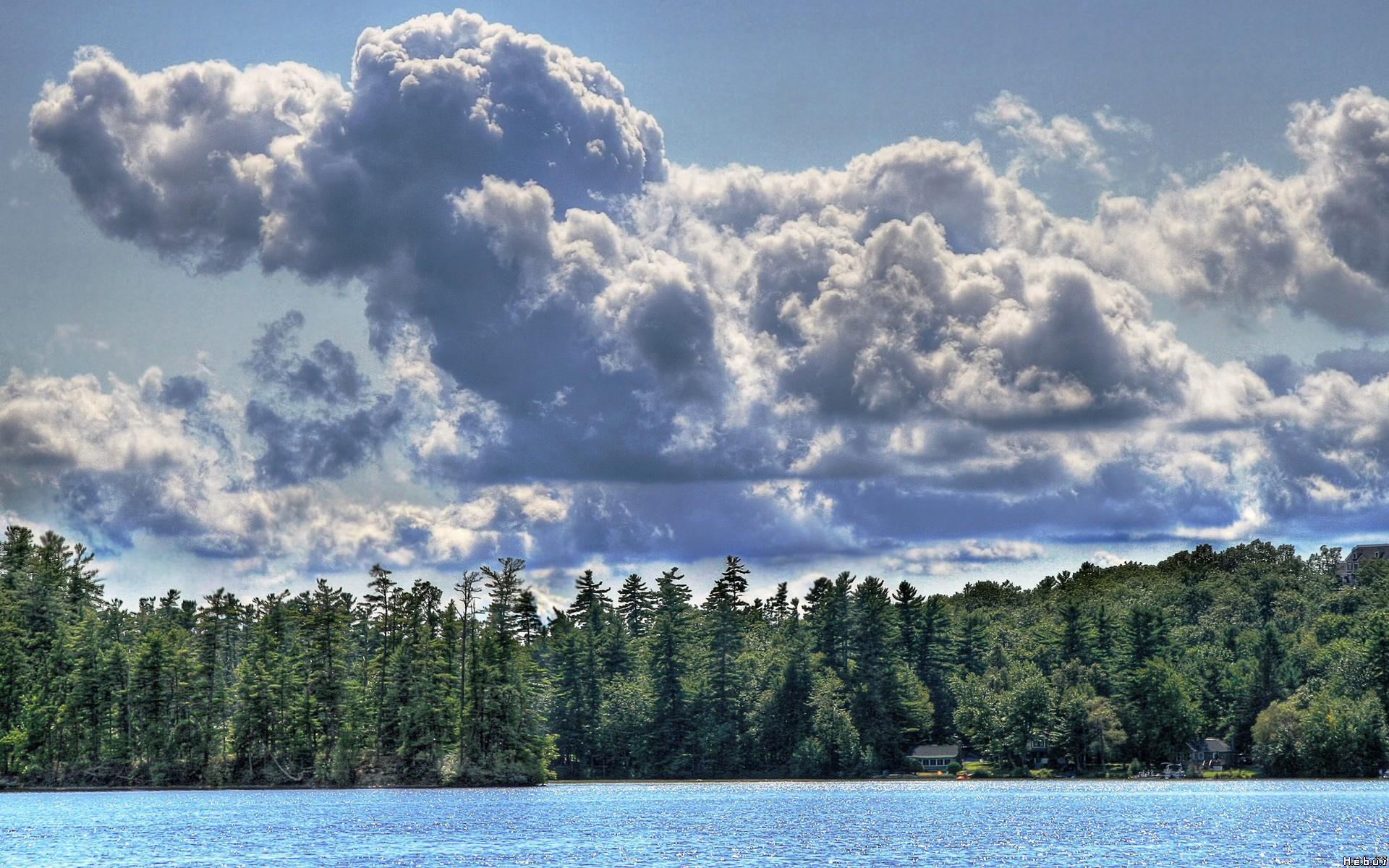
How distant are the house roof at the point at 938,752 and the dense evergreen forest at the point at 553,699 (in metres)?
1.43

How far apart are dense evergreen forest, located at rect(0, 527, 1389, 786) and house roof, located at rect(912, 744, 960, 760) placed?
1.43 meters

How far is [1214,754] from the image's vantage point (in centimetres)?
18362

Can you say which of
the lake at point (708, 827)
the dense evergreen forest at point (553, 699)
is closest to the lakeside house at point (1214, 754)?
the dense evergreen forest at point (553, 699)

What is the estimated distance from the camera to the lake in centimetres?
7288

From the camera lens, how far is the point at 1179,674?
186 meters

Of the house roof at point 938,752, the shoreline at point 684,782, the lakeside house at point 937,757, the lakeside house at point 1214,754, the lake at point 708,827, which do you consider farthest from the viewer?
the house roof at point 938,752

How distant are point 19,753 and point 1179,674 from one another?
140106 mm

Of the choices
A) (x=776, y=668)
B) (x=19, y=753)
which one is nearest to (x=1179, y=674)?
(x=776, y=668)

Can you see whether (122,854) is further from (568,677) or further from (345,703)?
(568,677)

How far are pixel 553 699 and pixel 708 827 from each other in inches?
4026

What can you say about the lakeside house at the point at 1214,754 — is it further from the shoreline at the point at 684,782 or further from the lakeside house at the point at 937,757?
the lakeside house at the point at 937,757

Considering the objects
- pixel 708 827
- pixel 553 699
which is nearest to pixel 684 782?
pixel 553 699

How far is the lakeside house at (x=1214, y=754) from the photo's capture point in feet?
598

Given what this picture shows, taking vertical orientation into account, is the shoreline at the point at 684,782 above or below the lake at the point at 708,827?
below
